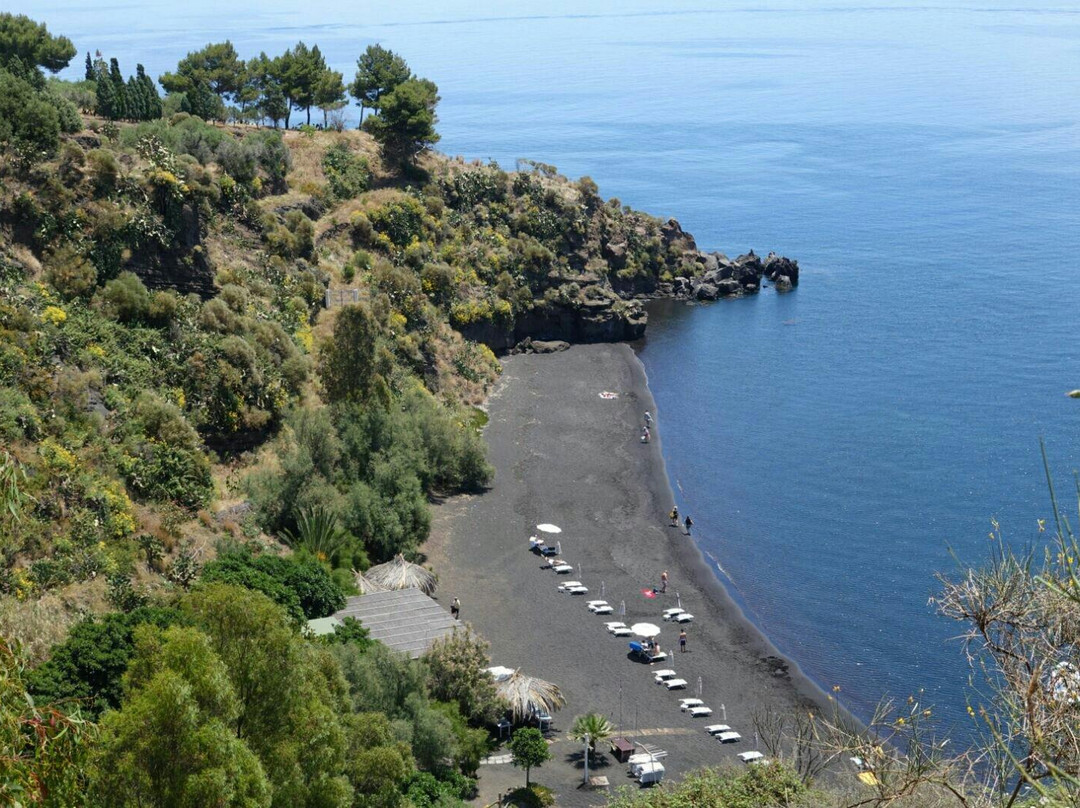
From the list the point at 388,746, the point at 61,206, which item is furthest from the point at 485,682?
the point at 61,206

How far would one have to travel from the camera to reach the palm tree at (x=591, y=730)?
108 feet

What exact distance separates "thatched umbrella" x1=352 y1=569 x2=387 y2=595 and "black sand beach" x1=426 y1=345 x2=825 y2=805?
3462mm

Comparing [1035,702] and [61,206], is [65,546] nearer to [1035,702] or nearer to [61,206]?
[61,206]

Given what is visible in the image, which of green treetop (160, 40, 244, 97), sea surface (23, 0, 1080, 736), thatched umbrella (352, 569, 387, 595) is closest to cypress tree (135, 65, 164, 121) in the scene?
green treetop (160, 40, 244, 97)

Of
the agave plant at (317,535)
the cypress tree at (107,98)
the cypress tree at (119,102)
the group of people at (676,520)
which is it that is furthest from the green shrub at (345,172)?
the agave plant at (317,535)

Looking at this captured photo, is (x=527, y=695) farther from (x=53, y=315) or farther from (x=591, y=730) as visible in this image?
(x=53, y=315)

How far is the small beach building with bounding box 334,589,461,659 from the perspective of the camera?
117ft

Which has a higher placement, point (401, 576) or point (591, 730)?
point (401, 576)

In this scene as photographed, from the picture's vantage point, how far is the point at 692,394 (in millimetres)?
71812

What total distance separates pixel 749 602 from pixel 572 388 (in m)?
27.4

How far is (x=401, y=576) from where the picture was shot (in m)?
41.1

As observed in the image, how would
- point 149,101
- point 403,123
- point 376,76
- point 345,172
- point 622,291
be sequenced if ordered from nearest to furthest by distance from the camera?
point 149,101, point 345,172, point 403,123, point 376,76, point 622,291

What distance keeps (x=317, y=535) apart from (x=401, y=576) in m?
3.64

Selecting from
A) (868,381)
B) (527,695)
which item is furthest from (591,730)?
(868,381)
